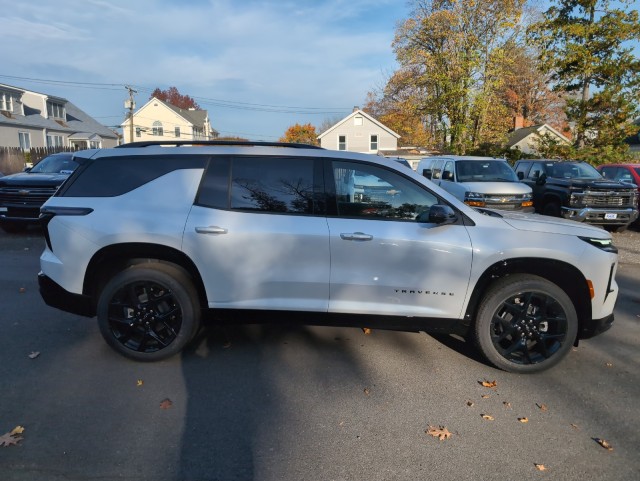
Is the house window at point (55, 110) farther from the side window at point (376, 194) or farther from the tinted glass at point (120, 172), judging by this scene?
the side window at point (376, 194)

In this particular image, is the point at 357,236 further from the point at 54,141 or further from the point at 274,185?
the point at 54,141

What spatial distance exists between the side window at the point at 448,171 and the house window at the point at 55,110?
1598 inches

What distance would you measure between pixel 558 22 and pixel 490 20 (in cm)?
621

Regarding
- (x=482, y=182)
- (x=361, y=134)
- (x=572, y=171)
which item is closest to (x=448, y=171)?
(x=482, y=182)

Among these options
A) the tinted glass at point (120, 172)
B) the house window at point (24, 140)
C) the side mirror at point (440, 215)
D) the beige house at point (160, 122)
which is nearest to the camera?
the side mirror at point (440, 215)

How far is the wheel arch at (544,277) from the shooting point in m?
3.78

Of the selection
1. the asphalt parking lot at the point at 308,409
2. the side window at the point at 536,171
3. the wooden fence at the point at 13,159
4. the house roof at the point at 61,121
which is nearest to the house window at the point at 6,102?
the house roof at the point at 61,121

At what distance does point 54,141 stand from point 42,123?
227 centimetres

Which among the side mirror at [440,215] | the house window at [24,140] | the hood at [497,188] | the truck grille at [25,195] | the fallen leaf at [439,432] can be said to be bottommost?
the fallen leaf at [439,432]

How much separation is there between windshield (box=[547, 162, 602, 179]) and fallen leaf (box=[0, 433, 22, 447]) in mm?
12676

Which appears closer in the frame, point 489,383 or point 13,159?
point 489,383

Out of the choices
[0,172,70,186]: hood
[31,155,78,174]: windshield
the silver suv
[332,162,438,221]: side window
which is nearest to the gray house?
[31,155,78,174]: windshield

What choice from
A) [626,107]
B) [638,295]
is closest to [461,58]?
[626,107]

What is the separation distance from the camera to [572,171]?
12.2 meters
